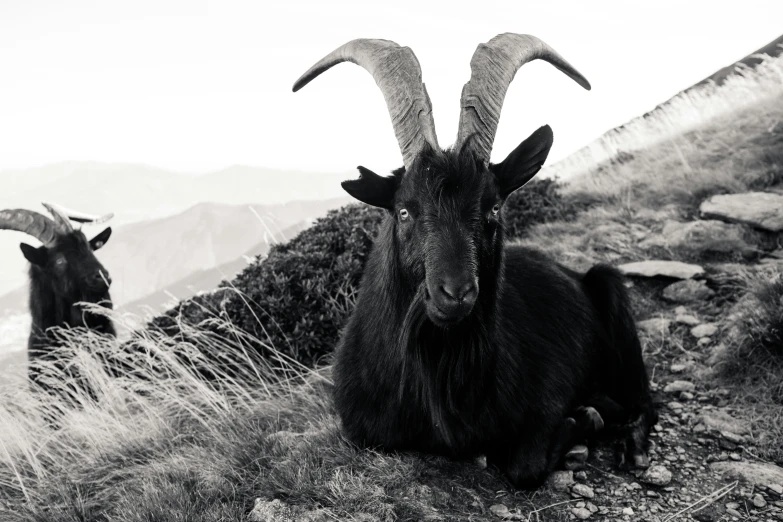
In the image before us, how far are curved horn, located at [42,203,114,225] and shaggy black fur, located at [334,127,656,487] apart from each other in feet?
15.9

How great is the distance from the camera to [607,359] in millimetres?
4422

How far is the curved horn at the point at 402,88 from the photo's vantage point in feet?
11.0

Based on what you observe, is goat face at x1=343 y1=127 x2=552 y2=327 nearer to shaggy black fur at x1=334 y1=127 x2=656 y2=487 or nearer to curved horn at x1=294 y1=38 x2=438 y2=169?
shaggy black fur at x1=334 y1=127 x2=656 y2=487

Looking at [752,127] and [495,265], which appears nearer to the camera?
[495,265]

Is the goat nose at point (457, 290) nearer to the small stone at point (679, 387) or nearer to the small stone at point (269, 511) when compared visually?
the small stone at point (269, 511)

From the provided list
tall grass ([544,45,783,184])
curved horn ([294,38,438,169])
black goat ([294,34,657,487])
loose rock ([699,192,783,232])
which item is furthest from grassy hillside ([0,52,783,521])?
tall grass ([544,45,783,184])

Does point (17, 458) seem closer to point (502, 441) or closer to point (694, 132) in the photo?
point (502, 441)

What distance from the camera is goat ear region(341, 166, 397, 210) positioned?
9.89ft

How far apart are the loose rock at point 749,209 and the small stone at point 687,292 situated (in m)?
1.47

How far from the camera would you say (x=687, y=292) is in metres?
5.74

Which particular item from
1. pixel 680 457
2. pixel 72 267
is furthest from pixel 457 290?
pixel 72 267

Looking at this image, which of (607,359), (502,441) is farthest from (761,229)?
(502,441)

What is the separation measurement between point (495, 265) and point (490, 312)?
0.81ft

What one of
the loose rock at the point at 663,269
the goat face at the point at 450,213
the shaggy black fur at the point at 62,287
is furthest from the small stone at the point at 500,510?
the shaggy black fur at the point at 62,287
